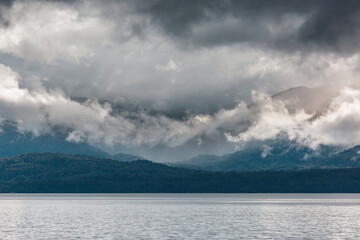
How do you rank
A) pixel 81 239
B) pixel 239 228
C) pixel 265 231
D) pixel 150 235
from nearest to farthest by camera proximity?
pixel 81 239 → pixel 150 235 → pixel 265 231 → pixel 239 228

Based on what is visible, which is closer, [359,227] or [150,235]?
[150,235]

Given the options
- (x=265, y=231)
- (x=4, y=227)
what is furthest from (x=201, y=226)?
(x=4, y=227)

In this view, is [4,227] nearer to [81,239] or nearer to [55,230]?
[55,230]

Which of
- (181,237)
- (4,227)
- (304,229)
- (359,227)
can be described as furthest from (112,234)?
(359,227)

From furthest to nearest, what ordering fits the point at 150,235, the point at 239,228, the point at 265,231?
the point at 239,228 < the point at 265,231 < the point at 150,235

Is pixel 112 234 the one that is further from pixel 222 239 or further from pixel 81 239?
pixel 222 239

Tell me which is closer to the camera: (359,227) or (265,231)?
(265,231)

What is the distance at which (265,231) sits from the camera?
4909 inches

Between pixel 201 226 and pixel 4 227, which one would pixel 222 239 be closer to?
pixel 201 226

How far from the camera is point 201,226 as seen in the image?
13950cm

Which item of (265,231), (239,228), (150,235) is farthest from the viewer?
(239,228)

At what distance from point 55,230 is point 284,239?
183 feet

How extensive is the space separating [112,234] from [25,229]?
26.9 metres

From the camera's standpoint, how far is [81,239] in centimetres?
10631
